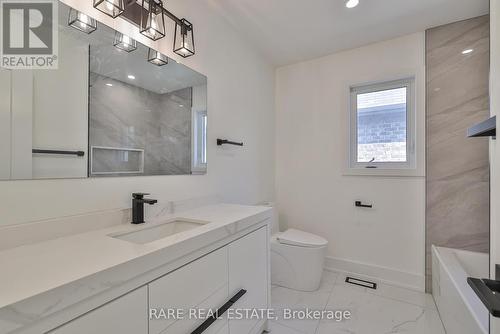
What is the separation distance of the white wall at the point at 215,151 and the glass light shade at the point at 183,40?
1.7 inches

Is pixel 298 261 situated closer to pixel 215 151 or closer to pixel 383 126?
pixel 215 151

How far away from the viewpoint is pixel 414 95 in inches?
82.4

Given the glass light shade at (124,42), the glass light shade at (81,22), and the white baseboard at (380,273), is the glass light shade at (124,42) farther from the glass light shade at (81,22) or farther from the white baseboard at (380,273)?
the white baseboard at (380,273)

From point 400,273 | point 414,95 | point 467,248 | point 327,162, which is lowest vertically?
point 400,273

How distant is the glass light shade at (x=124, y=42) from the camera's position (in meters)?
1.17

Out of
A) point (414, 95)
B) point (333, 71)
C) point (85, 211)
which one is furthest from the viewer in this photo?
point (333, 71)

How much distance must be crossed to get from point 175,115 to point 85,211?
2.52 ft

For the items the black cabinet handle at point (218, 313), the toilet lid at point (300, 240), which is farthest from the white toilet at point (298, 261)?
the black cabinet handle at point (218, 313)

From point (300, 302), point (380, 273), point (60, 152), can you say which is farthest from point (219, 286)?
point (380, 273)

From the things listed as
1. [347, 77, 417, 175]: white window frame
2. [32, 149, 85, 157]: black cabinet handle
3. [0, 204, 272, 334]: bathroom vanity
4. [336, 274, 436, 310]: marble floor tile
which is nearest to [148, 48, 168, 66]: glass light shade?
[32, 149, 85, 157]: black cabinet handle

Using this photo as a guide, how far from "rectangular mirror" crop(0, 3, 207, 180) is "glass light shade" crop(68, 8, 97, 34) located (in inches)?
0.7

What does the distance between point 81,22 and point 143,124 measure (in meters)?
0.52

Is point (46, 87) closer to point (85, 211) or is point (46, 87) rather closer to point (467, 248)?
point (85, 211)

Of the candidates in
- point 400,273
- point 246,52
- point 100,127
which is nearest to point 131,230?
point 100,127
